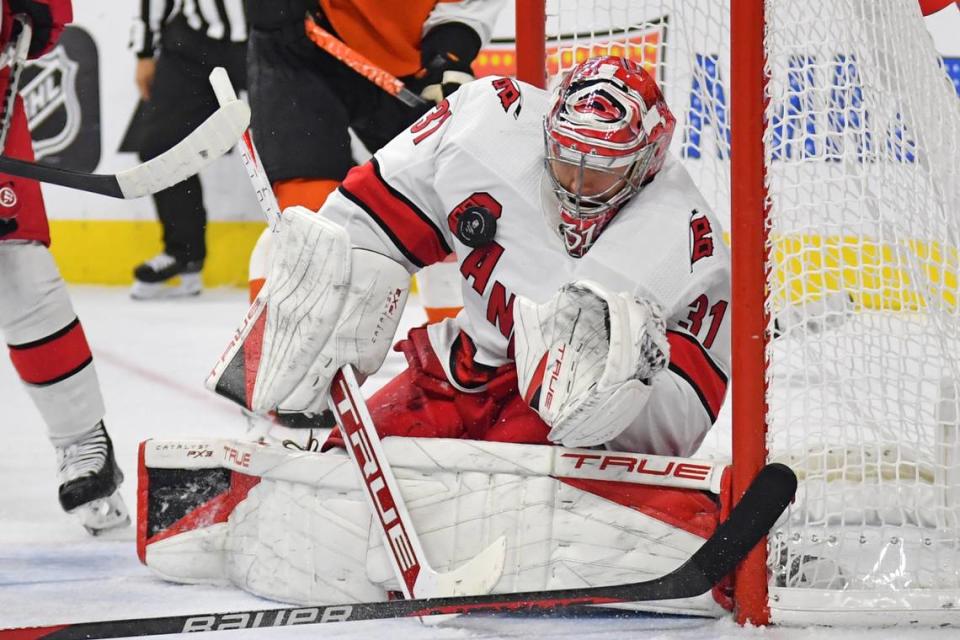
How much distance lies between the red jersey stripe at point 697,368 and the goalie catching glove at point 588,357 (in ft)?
0.48

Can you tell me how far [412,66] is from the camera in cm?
316

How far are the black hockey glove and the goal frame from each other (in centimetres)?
130

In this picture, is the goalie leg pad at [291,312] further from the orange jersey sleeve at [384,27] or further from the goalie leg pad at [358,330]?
the orange jersey sleeve at [384,27]

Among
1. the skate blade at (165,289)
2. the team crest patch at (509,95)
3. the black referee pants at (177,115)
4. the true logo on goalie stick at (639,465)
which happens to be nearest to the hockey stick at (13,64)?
the team crest patch at (509,95)

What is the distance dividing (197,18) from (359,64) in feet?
7.32

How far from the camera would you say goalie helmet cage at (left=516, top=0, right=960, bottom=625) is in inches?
69.1

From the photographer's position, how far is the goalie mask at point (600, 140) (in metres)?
1.91

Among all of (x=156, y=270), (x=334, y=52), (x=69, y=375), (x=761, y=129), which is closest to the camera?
(x=761, y=129)

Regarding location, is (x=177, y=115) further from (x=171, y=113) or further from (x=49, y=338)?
(x=49, y=338)

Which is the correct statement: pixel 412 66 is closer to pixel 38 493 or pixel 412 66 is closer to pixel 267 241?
pixel 267 241

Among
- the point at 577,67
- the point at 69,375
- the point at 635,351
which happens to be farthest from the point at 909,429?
the point at 69,375

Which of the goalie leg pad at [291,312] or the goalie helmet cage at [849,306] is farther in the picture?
the goalie leg pad at [291,312]

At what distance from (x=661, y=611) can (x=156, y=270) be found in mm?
3586

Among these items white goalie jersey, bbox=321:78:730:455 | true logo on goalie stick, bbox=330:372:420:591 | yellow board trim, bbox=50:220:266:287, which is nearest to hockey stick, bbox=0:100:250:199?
white goalie jersey, bbox=321:78:730:455
